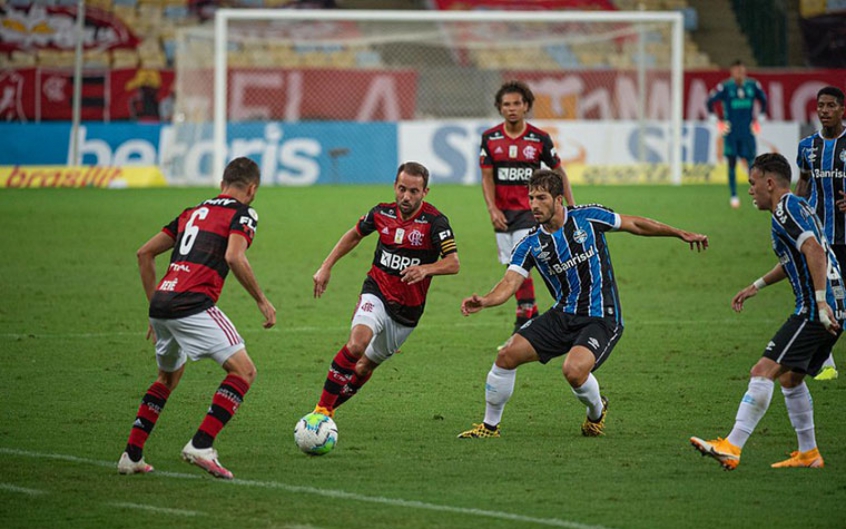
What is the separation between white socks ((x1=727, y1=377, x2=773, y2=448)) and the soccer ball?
2356mm

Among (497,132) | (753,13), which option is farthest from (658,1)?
(497,132)

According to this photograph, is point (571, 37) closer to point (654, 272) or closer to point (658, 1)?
point (658, 1)

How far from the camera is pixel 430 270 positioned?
27.7ft

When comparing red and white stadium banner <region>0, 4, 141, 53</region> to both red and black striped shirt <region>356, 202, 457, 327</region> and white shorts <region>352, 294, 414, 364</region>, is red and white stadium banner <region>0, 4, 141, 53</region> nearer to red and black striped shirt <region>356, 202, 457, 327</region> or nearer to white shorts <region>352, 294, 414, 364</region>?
red and black striped shirt <region>356, 202, 457, 327</region>

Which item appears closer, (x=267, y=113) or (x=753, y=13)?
(x=267, y=113)

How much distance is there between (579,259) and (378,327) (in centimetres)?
142

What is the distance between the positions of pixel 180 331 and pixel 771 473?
3.46 meters

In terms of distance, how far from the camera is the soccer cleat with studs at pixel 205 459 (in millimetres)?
7148

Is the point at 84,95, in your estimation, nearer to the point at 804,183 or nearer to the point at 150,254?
the point at 804,183

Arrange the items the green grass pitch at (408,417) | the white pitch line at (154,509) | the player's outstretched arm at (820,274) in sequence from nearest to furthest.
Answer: the white pitch line at (154,509) → the green grass pitch at (408,417) → the player's outstretched arm at (820,274)

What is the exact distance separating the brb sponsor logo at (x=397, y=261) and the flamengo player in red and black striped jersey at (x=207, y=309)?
157 centimetres

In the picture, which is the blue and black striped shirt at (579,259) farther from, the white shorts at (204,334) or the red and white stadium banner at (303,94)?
the red and white stadium banner at (303,94)

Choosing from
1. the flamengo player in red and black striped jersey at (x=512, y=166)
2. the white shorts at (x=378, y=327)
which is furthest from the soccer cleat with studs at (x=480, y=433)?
the flamengo player in red and black striped jersey at (x=512, y=166)

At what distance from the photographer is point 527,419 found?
29.9ft
